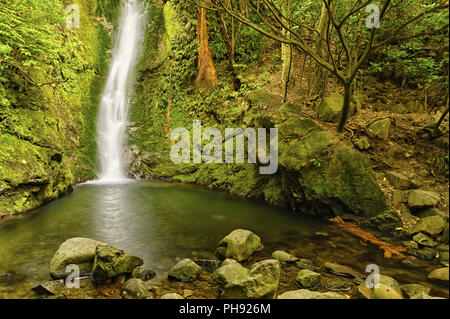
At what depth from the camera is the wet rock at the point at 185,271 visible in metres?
3.98

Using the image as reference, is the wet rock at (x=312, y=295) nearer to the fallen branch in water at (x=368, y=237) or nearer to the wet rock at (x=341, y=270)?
the wet rock at (x=341, y=270)

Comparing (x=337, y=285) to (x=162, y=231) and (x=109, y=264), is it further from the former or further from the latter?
(x=162, y=231)

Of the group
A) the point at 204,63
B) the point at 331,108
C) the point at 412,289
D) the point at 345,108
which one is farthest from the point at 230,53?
the point at 412,289

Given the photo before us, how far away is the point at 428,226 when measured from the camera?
493 cm

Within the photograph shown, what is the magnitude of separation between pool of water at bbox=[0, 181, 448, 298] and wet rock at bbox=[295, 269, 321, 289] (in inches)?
39.1

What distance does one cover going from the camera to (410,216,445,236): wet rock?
4.59 m

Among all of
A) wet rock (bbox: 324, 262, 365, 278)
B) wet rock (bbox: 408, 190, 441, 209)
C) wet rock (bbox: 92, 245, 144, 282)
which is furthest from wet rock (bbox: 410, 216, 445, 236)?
wet rock (bbox: 92, 245, 144, 282)

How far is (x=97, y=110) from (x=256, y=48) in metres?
9.61

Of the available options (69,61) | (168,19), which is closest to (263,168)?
(69,61)

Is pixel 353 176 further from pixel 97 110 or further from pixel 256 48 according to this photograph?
pixel 97 110

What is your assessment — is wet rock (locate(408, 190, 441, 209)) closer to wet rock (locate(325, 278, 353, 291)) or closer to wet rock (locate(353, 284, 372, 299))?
wet rock (locate(325, 278, 353, 291))

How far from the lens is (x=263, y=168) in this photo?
9227 mm

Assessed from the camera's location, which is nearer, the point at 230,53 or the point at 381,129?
the point at 381,129

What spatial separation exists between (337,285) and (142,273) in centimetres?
303
